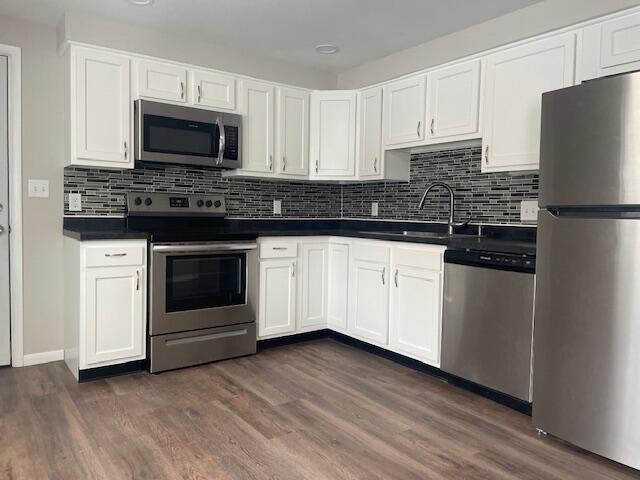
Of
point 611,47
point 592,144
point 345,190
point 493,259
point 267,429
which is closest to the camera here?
point 592,144

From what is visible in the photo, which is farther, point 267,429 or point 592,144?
point 267,429

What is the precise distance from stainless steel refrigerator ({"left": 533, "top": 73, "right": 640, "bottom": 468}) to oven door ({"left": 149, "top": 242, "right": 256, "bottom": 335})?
6.30 feet

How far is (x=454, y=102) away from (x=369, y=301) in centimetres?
146

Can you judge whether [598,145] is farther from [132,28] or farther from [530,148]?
[132,28]

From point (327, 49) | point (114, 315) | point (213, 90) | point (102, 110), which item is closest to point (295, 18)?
point (327, 49)

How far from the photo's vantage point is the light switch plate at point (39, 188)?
3221mm

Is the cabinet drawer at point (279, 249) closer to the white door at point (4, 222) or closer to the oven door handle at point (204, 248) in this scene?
the oven door handle at point (204, 248)

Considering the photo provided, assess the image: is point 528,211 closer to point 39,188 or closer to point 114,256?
point 114,256

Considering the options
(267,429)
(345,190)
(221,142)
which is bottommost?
(267,429)

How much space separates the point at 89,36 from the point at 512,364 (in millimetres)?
3130

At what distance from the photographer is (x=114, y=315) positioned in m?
2.96

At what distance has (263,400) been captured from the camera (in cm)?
269

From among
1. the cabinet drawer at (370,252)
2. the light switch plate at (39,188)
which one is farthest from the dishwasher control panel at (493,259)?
the light switch plate at (39,188)

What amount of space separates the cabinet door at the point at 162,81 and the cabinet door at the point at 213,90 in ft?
0.28
